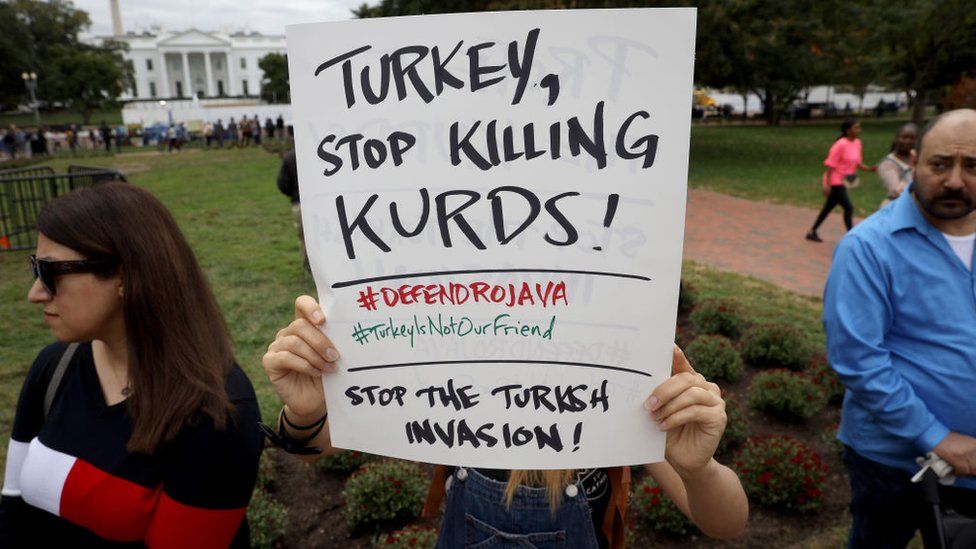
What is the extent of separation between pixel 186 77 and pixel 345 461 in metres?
109

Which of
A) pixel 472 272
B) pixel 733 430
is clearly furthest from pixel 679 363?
pixel 733 430

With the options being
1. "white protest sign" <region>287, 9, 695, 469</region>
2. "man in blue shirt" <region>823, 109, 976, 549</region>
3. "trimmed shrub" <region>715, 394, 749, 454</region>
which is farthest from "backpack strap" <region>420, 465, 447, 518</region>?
"trimmed shrub" <region>715, 394, 749, 454</region>

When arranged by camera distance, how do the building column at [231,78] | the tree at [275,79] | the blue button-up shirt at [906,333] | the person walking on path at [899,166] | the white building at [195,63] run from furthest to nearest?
the building column at [231,78] < the white building at [195,63] < the tree at [275,79] < the person walking on path at [899,166] < the blue button-up shirt at [906,333]

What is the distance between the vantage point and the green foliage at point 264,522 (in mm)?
3230

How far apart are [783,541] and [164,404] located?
3.11 metres

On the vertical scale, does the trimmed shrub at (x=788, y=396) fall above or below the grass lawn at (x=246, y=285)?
above

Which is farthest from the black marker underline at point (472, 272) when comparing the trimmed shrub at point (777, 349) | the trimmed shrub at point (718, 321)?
the trimmed shrub at point (718, 321)

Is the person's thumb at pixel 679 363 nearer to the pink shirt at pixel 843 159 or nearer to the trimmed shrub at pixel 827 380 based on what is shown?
the trimmed shrub at pixel 827 380

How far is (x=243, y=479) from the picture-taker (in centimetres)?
177

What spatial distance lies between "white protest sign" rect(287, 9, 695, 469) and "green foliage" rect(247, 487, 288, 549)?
7.07 feet

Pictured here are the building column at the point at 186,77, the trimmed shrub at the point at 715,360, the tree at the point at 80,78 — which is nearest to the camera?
the trimmed shrub at the point at 715,360

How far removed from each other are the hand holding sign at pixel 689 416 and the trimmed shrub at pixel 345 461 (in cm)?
297

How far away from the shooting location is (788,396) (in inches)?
177

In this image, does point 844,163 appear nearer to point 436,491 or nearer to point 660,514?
point 660,514
